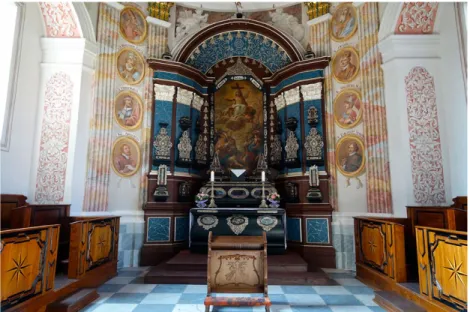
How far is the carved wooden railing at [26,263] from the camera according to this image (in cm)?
317

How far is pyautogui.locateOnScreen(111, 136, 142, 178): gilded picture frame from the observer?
22.5 ft

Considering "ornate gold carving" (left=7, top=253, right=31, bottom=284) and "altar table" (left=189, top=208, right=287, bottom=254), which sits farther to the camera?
"altar table" (left=189, top=208, right=287, bottom=254)

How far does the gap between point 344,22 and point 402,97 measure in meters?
2.52

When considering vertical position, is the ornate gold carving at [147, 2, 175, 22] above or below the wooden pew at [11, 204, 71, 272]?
above

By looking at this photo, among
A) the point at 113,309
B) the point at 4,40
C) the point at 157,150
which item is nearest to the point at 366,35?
the point at 157,150

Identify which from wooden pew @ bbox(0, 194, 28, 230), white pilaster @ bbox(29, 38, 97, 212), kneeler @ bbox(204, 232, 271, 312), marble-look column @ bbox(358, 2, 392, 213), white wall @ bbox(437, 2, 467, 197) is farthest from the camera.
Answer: marble-look column @ bbox(358, 2, 392, 213)

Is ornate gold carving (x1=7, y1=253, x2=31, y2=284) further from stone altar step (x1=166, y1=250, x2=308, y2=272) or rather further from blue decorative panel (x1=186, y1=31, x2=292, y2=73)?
blue decorative panel (x1=186, y1=31, x2=292, y2=73)

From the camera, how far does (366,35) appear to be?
21.4 feet

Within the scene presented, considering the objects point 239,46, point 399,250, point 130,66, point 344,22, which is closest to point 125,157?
point 130,66

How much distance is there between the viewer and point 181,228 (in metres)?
7.21

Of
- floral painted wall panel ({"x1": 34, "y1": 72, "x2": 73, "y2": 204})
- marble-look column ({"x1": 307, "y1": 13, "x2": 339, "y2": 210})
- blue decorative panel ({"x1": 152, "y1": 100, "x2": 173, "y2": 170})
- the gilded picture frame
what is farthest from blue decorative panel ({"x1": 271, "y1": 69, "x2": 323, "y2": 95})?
floral painted wall panel ({"x1": 34, "y1": 72, "x2": 73, "y2": 204})

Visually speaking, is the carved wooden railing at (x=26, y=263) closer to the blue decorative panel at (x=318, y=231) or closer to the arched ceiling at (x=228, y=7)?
the blue decorative panel at (x=318, y=231)

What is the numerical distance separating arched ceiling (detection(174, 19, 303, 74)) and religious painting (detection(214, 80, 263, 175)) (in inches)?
32.4

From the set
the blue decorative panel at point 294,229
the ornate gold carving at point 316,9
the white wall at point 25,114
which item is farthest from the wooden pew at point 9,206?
the ornate gold carving at point 316,9
